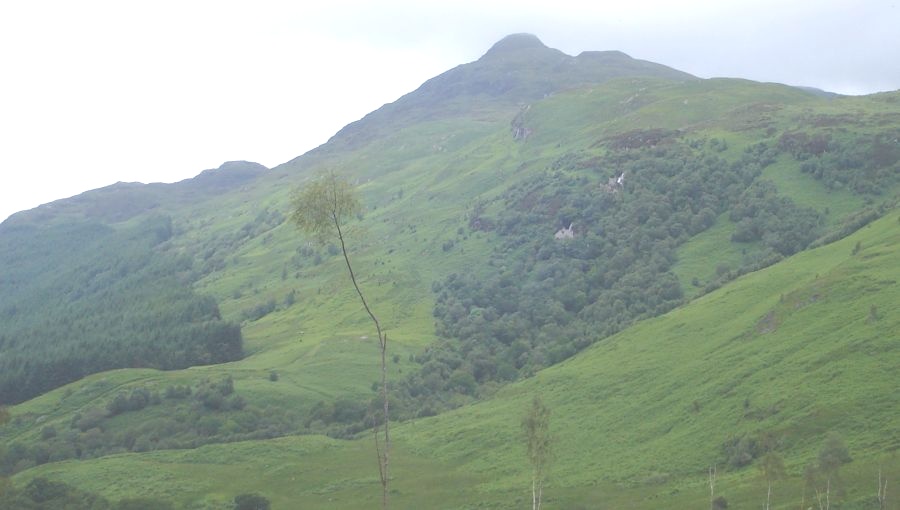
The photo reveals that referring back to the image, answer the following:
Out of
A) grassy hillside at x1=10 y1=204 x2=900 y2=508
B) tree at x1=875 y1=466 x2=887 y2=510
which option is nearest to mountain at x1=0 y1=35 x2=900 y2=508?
grassy hillside at x1=10 y1=204 x2=900 y2=508

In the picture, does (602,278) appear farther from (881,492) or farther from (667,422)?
(881,492)

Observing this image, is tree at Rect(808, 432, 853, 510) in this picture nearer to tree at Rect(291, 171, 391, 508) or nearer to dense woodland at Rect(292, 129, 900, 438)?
tree at Rect(291, 171, 391, 508)

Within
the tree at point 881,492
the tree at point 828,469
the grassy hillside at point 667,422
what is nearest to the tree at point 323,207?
the tree at point 881,492

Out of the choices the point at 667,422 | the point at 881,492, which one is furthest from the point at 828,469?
the point at 667,422

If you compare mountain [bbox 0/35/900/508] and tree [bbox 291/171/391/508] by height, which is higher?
tree [bbox 291/171/391/508]

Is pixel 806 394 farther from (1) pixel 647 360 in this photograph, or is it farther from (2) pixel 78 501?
(2) pixel 78 501

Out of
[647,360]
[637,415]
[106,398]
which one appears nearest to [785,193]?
[647,360]

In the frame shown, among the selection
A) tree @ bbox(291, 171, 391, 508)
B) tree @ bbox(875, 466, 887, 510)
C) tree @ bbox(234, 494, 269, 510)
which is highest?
tree @ bbox(291, 171, 391, 508)

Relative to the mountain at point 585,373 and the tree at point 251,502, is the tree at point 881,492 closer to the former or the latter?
the mountain at point 585,373

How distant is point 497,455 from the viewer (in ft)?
333

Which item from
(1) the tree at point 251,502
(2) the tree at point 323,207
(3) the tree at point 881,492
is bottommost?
(1) the tree at point 251,502

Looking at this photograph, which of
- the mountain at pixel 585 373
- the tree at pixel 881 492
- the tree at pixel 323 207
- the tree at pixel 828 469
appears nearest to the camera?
the tree at pixel 323 207

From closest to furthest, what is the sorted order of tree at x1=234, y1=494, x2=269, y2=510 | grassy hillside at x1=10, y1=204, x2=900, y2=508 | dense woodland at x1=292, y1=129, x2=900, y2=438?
grassy hillside at x1=10, y1=204, x2=900, y2=508 → tree at x1=234, y1=494, x2=269, y2=510 → dense woodland at x1=292, y1=129, x2=900, y2=438

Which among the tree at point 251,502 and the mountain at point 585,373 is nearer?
the mountain at point 585,373
